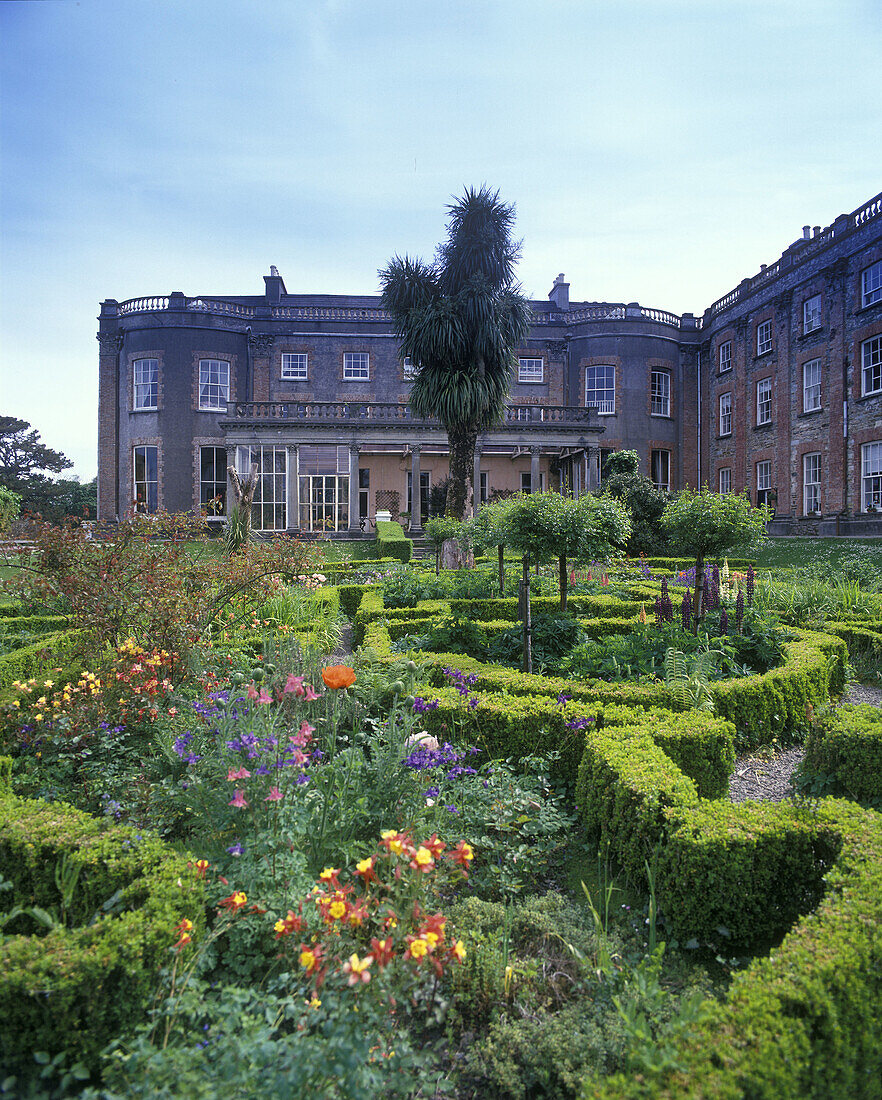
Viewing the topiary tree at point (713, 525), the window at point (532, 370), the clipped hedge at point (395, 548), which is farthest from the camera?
the window at point (532, 370)

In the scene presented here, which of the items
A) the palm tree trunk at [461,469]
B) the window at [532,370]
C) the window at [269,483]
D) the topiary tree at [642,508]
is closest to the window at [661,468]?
the window at [532,370]

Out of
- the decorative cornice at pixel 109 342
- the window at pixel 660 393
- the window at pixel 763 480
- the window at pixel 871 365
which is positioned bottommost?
the window at pixel 763 480

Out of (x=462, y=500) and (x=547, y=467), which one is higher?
(x=547, y=467)

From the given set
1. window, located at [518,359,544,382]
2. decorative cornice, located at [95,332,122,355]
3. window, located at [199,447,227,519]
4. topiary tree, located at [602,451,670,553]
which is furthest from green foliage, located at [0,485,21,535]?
window, located at [518,359,544,382]

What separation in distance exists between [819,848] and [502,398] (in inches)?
533

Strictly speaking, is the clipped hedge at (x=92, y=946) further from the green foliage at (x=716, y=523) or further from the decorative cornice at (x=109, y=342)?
the decorative cornice at (x=109, y=342)

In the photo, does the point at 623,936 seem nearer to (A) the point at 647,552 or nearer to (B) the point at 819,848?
(B) the point at 819,848

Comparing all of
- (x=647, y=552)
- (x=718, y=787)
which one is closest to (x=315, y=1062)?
(x=718, y=787)

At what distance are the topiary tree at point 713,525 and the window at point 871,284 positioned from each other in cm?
1534

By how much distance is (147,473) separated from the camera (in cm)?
2391

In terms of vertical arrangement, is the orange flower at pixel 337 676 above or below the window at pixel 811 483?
below

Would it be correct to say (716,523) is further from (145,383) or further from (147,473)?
(145,383)

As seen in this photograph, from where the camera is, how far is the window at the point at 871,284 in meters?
16.7

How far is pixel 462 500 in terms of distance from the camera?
47.7ft
